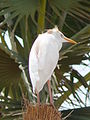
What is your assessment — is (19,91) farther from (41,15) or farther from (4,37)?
(41,15)

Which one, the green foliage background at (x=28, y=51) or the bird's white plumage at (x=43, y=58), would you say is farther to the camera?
the green foliage background at (x=28, y=51)

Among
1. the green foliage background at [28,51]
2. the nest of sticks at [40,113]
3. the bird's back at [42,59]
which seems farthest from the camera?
the green foliage background at [28,51]

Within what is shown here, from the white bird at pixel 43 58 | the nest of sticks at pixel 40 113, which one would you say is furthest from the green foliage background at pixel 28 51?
the nest of sticks at pixel 40 113

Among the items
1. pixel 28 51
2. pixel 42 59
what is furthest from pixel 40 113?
pixel 28 51

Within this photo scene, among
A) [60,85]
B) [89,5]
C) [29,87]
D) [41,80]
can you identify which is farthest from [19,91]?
[41,80]

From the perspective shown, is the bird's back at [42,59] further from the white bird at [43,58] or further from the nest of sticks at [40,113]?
the nest of sticks at [40,113]

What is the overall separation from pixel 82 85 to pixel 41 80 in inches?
34.6

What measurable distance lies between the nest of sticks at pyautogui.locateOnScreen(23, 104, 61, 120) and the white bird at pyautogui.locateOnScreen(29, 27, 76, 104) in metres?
0.09

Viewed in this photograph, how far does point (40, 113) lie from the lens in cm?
171

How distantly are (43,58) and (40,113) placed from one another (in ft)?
0.98

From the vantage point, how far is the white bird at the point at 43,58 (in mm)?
1854

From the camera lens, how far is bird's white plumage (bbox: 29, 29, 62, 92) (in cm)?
185

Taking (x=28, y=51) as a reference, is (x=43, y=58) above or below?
below

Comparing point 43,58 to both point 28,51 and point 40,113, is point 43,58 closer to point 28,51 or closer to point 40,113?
point 40,113
